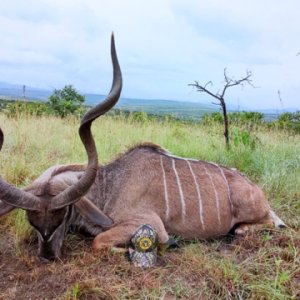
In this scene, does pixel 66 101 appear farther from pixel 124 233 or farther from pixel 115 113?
pixel 124 233

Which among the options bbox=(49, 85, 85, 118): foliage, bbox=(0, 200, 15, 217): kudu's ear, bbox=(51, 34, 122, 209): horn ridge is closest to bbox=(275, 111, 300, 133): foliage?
bbox=(49, 85, 85, 118): foliage

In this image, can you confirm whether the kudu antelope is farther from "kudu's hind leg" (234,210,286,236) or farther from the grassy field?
the grassy field

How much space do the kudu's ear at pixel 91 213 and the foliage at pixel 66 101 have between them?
887 centimetres

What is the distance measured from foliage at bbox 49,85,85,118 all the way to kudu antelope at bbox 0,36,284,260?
334 inches

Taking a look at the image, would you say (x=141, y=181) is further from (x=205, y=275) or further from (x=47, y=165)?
(x=47, y=165)

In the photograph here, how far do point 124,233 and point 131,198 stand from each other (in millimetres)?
297

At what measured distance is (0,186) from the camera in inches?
114

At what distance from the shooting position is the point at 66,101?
44.2ft

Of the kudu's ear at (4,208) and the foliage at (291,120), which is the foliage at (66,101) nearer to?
the foliage at (291,120)

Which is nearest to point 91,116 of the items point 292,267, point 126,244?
point 126,244

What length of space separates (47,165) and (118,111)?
16.9 feet

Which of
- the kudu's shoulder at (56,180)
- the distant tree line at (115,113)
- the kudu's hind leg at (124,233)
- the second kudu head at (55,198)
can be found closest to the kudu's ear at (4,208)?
the second kudu head at (55,198)

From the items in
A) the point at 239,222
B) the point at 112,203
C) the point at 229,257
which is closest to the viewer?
the point at 229,257

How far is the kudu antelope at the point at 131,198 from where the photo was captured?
297cm
